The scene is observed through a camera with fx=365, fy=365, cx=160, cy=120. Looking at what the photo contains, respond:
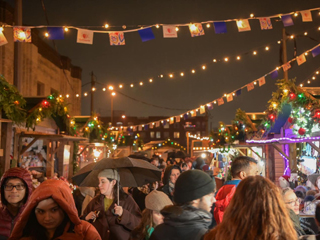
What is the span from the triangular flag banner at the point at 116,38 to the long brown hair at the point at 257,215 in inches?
326

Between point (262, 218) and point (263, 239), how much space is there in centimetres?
12

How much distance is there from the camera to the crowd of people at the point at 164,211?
2.27 metres

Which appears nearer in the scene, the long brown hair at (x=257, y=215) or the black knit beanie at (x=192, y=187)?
the long brown hair at (x=257, y=215)

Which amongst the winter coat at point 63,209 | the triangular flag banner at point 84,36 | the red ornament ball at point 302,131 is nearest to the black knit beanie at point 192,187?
the winter coat at point 63,209

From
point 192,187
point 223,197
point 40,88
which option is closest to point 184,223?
point 192,187

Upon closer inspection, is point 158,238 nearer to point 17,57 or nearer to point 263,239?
point 263,239

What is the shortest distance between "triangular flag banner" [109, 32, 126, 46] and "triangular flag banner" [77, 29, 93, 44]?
0.56 meters

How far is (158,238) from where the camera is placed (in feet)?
9.61

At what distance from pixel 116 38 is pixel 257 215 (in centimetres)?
854

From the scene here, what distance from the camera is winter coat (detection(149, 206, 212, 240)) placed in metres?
2.75

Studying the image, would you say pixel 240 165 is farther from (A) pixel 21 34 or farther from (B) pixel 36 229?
(A) pixel 21 34

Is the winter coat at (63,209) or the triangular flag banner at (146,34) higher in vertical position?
the triangular flag banner at (146,34)

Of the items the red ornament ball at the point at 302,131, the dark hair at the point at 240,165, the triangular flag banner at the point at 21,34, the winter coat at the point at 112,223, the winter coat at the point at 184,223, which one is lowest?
the winter coat at the point at 112,223

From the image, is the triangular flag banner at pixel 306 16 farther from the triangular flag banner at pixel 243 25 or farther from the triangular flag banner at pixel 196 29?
the triangular flag banner at pixel 196 29
